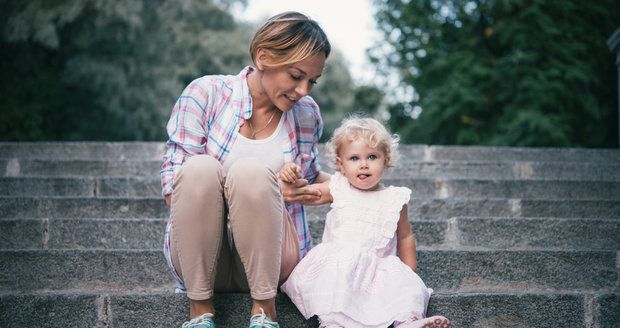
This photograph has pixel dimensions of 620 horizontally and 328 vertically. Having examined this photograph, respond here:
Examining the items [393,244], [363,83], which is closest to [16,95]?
[363,83]

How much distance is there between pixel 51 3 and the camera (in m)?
11.2

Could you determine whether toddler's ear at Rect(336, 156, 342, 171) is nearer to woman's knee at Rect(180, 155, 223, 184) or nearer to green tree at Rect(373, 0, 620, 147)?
woman's knee at Rect(180, 155, 223, 184)

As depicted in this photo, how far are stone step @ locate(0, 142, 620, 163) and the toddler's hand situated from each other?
10.0 feet

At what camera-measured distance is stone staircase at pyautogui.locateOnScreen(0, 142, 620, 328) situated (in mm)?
2510

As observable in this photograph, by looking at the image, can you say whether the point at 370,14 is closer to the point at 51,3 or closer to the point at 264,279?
the point at 51,3

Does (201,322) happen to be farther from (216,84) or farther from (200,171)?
(216,84)

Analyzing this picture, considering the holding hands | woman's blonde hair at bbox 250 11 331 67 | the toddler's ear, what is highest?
woman's blonde hair at bbox 250 11 331 67

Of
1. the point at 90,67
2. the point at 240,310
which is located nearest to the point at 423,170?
the point at 240,310

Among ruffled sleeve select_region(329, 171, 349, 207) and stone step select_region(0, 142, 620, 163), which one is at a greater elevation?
ruffled sleeve select_region(329, 171, 349, 207)

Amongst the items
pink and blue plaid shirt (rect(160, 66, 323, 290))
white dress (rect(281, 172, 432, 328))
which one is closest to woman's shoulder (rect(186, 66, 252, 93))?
pink and blue plaid shirt (rect(160, 66, 323, 290))

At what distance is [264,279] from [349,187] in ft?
2.20

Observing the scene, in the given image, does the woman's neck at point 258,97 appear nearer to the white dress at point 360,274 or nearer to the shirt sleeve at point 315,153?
the shirt sleeve at point 315,153

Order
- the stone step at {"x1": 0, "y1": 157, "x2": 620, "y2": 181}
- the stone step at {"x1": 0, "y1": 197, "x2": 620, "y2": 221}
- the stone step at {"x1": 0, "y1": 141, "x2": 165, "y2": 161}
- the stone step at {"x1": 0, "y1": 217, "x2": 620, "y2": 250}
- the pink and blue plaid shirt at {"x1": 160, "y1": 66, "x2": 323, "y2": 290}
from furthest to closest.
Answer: the stone step at {"x1": 0, "y1": 141, "x2": 165, "y2": 161}, the stone step at {"x1": 0, "y1": 157, "x2": 620, "y2": 181}, the stone step at {"x1": 0, "y1": 197, "x2": 620, "y2": 221}, the stone step at {"x1": 0, "y1": 217, "x2": 620, "y2": 250}, the pink and blue plaid shirt at {"x1": 160, "y1": 66, "x2": 323, "y2": 290}

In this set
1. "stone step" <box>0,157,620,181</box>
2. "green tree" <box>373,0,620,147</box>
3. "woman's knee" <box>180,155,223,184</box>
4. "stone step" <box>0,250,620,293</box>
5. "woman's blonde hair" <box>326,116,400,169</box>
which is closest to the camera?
"woman's knee" <box>180,155,223,184</box>
